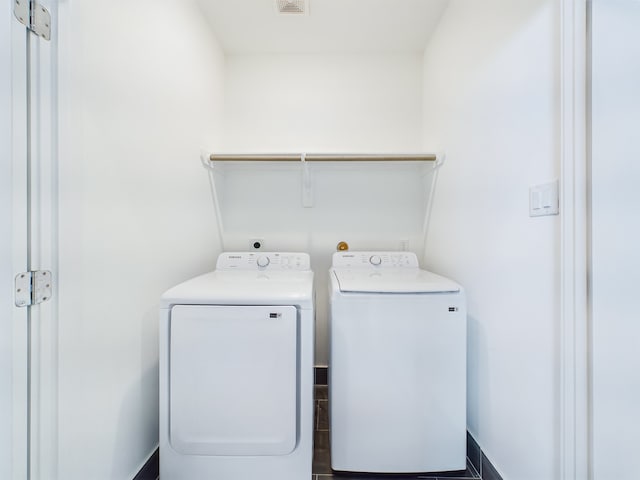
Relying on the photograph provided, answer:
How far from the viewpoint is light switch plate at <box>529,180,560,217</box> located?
0.92 meters

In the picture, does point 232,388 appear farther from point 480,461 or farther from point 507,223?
point 507,223

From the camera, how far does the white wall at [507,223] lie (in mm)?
970

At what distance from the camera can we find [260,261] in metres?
1.92

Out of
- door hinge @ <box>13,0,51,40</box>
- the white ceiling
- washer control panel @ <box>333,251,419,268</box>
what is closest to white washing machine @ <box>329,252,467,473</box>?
washer control panel @ <box>333,251,419,268</box>

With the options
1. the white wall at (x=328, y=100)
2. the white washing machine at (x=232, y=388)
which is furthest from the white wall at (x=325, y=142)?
the white washing machine at (x=232, y=388)

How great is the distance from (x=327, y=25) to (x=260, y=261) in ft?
5.39

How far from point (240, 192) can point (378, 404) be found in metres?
1.70

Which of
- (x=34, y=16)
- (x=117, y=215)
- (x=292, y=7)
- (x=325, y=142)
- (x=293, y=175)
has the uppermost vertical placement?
(x=292, y=7)

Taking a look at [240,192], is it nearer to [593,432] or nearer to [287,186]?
[287,186]

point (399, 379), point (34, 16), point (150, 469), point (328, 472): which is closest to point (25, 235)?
point (34, 16)

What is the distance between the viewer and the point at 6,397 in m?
0.74

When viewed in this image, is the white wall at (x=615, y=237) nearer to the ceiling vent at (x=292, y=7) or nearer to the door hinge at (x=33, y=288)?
the ceiling vent at (x=292, y=7)

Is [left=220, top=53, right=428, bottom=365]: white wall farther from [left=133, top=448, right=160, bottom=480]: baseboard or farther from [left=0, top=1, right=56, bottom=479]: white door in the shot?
[left=0, top=1, right=56, bottom=479]: white door

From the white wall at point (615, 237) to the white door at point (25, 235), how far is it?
1.62 meters
